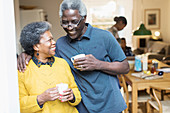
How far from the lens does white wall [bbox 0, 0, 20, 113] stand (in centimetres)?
80

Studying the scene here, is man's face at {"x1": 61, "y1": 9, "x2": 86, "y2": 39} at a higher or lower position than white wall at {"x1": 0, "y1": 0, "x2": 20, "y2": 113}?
higher

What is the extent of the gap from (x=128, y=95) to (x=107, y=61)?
1.98 m

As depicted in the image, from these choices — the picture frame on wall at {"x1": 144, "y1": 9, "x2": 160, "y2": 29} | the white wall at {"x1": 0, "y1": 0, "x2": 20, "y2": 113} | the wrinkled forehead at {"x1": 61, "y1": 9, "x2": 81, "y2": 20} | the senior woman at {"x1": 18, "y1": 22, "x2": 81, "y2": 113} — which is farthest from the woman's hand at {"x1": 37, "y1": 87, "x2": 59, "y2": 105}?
the picture frame on wall at {"x1": 144, "y1": 9, "x2": 160, "y2": 29}

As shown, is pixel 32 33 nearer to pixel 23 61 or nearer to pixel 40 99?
pixel 23 61

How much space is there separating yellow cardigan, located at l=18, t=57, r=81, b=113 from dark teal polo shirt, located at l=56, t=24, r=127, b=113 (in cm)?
9

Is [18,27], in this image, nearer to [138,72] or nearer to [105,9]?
[138,72]

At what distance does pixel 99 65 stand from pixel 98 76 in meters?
0.14

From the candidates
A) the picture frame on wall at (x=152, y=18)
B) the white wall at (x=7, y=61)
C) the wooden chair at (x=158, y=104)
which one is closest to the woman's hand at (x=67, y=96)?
the white wall at (x=7, y=61)

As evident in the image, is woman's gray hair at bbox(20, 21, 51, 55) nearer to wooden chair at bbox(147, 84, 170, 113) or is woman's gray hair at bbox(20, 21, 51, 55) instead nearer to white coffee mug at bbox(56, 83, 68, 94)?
white coffee mug at bbox(56, 83, 68, 94)

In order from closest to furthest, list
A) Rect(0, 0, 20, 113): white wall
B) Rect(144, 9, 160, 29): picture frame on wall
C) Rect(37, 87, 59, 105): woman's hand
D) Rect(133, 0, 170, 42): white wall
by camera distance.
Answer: Rect(0, 0, 20, 113): white wall < Rect(37, 87, 59, 105): woman's hand < Rect(133, 0, 170, 42): white wall < Rect(144, 9, 160, 29): picture frame on wall

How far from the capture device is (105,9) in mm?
9938

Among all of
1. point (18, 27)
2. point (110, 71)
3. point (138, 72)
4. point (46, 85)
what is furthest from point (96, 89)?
point (18, 27)

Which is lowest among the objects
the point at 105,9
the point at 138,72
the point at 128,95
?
the point at 128,95

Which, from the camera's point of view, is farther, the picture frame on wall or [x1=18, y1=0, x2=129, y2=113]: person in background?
the picture frame on wall
